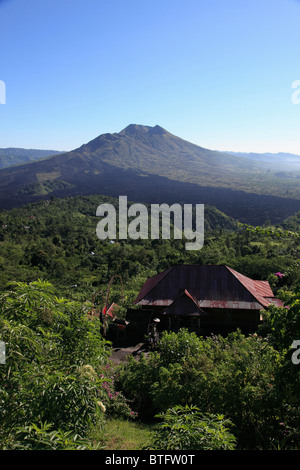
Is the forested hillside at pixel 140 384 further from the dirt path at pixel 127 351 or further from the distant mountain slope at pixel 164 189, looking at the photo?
the distant mountain slope at pixel 164 189

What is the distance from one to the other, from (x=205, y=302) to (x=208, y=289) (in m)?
0.97

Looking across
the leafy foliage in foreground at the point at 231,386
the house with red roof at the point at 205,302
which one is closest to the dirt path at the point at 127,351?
the house with red roof at the point at 205,302

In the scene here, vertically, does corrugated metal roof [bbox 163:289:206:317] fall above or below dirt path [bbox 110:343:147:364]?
above

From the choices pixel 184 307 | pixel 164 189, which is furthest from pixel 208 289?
pixel 164 189

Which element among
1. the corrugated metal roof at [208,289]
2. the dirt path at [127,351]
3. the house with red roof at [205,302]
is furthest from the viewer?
the corrugated metal roof at [208,289]

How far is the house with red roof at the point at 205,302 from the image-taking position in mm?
15695

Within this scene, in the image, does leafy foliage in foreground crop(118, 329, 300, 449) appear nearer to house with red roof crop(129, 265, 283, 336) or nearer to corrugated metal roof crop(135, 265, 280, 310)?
house with red roof crop(129, 265, 283, 336)

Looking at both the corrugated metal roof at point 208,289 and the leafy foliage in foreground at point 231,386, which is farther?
the corrugated metal roof at point 208,289

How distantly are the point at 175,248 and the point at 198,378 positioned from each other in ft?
147

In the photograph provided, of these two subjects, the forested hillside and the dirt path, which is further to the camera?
the dirt path

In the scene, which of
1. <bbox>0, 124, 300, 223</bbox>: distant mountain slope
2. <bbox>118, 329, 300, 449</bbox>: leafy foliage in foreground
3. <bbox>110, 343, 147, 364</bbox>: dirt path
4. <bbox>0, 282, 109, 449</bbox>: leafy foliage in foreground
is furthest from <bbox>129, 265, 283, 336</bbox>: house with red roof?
<bbox>0, 124, 300, 223</bbox>: distant mountain slope

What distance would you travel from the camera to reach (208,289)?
55.1ft

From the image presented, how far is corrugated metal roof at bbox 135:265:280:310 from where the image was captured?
1591 centimetres

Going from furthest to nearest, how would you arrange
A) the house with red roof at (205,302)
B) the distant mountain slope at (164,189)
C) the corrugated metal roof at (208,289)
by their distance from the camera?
the distant mountain slope at (164,189), the corrugated metal roof at (208,289), the house with red roof at (205,302)
